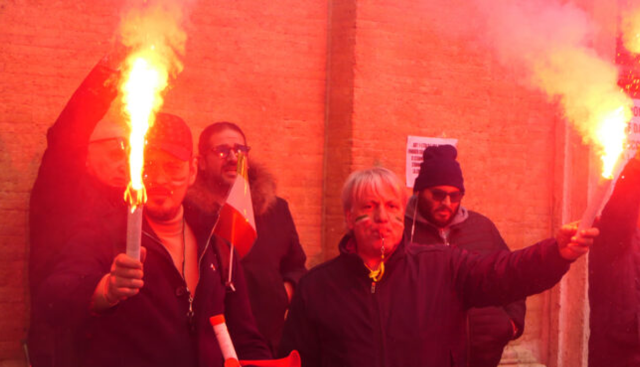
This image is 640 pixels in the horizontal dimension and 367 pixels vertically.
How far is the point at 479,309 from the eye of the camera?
4.85 m

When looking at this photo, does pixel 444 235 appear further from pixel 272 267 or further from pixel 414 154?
pixel 414 154

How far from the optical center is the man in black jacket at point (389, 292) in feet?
10.7

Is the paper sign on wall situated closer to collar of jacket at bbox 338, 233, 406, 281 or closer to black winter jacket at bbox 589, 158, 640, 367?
black winter jacket at bbox 589, 158, 640, 367

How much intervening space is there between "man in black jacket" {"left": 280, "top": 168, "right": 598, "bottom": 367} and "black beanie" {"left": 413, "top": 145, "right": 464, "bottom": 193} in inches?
63.8

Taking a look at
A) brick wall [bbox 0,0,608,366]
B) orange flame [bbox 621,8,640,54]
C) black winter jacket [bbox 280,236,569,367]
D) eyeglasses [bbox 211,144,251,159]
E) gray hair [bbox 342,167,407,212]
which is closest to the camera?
black winter jacket [bbox 280,236,569,367]

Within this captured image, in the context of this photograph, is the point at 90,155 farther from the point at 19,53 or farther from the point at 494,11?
the point at 494,11

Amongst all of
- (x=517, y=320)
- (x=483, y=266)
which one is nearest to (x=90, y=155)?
(x=483, y=266)

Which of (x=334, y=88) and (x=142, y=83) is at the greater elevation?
(x=334, y=88)

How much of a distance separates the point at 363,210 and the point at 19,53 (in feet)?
13.0

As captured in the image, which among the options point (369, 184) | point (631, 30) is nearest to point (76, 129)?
point (369, 184)

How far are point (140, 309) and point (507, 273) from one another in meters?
1.41

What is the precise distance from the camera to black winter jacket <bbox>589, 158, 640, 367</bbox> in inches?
173

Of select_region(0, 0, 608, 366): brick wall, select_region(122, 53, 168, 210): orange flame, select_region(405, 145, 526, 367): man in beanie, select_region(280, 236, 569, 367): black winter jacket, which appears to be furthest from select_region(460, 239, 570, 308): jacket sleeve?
select_region(0, 0, 608, 366): brick wall

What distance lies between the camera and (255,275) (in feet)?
16.9
